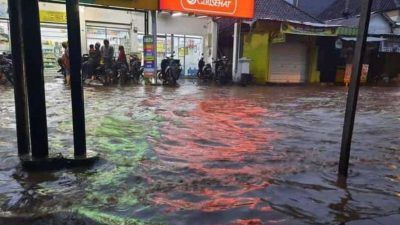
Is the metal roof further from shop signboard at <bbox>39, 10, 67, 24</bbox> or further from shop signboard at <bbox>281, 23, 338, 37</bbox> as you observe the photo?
shop signboard at <bbox>39, 10, 67, 24</bbox>

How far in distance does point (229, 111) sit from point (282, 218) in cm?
659

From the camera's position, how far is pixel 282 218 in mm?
3387

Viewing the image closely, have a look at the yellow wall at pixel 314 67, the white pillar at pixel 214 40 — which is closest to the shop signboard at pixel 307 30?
the yellow wall at pixel 314 67

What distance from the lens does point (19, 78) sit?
466 centimetres

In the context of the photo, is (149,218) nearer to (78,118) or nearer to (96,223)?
(96,223)

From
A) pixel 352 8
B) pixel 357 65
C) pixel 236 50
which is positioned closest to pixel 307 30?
pixel 236 50

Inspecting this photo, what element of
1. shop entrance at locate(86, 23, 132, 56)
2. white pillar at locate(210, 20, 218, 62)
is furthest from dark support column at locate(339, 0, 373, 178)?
shop entrance at locate(86, 23, 132, 56)

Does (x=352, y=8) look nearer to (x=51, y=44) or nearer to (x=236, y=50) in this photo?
(x=236, y=50)

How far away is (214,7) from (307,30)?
558 centimetres

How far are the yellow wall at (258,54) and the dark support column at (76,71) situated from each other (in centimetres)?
1791

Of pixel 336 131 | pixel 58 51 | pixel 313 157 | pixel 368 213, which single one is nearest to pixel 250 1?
pixel 58 51

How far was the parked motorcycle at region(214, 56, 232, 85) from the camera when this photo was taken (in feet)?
65.8

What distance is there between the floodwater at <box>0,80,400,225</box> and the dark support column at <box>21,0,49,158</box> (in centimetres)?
37

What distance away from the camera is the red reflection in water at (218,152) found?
375cm
